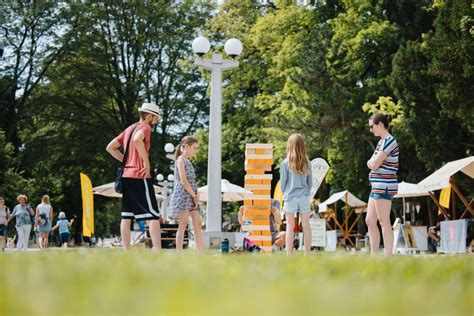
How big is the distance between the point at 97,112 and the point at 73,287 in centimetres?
4461

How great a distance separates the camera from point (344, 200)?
33219 mm

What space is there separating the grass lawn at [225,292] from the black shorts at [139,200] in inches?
214

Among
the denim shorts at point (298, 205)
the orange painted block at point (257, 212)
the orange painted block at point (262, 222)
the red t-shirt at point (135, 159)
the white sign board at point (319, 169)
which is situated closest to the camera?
the red t-shirt at point (135, 159)

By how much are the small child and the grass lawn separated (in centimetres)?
669

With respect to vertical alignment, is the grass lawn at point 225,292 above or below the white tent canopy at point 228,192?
below

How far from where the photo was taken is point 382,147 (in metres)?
10.3

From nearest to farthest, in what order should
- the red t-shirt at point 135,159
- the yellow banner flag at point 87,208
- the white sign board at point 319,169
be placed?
the red t-shirt at point 135,159, the white sign board at point 319,169, the yellow banner flag at point 87,208

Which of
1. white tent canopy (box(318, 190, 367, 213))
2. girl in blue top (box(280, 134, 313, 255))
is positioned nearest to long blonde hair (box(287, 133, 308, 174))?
girl in blue top (box(280, 134, 313, 255))

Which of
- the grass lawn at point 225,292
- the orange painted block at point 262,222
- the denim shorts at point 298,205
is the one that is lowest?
the grass lawn at point 225,292

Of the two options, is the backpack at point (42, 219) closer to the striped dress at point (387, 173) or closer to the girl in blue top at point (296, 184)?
the girl in blue top at point (296, 184)

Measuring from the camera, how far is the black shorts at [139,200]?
33.9 ft

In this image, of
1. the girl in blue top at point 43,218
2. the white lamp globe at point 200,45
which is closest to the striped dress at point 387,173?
the white lamp globe at point 200,45

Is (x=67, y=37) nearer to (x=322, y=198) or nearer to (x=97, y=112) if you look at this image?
(x=97, y=112)

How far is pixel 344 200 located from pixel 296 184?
22.3 meters
